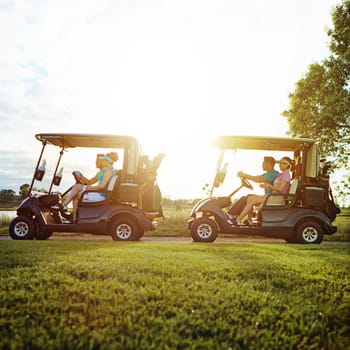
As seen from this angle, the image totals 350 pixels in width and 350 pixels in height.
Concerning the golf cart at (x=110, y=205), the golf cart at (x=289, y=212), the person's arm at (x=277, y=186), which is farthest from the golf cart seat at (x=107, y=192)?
the person's arm at (x=277, y=186)

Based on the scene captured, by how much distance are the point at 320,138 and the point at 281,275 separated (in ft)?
41.7

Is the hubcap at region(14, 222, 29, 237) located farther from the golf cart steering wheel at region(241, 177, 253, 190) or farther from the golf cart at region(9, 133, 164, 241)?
the golf cart steering wheel at region(241, 177, 253, 190)

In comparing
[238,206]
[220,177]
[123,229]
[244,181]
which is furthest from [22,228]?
[244,181]

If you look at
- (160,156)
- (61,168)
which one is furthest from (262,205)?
(61,168)

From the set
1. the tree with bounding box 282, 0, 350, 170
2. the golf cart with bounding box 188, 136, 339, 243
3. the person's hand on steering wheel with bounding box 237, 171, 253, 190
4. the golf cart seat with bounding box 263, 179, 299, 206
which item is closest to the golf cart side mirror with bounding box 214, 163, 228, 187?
the golf cart with bounding box 188, 136, 339, 243

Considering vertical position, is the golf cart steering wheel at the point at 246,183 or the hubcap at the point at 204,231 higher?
the golf cart steering wheel at the point at 246,183

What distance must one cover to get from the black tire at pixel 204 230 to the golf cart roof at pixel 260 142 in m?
1.74

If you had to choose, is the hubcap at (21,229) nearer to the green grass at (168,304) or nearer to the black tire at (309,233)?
the green grass at (168,304)

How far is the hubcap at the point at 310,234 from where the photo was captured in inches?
342

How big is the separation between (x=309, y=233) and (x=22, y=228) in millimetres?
5981

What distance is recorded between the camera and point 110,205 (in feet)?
27.3

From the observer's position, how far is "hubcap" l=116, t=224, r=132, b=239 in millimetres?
8156

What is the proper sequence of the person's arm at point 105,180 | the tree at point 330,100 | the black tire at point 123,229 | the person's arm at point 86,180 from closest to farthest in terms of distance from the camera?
the black tire at point 123,229 < the person's arm at point 105,180 < the person's arm at point 86,180 < the tree at point 330,100

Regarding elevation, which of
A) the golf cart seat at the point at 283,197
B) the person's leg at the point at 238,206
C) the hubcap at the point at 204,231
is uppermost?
the golf cart seat at the point at 283,197
